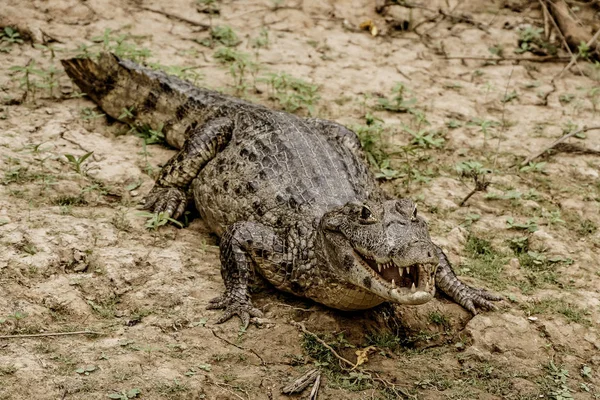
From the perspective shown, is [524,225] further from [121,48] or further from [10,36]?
Answer: [10,36]

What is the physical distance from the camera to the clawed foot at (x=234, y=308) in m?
4.27

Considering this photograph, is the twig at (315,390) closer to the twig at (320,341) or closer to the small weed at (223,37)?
the twig at (320,341)

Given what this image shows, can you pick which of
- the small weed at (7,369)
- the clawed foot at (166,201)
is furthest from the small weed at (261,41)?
the small weed at (7,369)

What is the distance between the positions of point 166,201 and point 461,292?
221cm

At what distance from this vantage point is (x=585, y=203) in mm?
5688

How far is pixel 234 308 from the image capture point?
4.34m

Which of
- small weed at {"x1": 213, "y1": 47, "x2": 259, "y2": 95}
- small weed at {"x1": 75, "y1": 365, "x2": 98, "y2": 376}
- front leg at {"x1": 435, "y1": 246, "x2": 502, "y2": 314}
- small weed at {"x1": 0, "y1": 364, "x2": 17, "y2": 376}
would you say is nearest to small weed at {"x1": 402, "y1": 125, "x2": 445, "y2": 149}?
small weed at {"x1": 213, "y1": 47, "x2": 259, "y2": 95}

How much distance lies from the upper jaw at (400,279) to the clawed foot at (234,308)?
0.73 meters

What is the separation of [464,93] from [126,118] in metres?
3.27

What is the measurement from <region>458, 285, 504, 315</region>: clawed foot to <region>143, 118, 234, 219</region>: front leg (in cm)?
213

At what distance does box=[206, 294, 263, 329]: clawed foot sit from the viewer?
4.27m

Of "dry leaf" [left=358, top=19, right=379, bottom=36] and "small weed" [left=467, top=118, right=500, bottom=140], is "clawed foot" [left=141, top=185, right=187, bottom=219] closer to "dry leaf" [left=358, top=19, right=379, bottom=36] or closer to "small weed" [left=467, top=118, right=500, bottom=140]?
"small weed" [left=467, top=118, right=500, bottom=140]

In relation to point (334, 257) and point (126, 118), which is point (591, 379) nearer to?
point (334, 257)

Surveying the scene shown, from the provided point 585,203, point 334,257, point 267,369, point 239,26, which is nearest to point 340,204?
point 334,257
